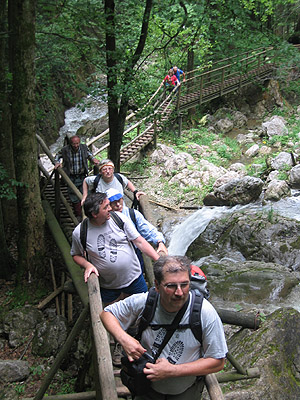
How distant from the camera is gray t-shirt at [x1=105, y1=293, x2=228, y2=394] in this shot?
2107 millimetres

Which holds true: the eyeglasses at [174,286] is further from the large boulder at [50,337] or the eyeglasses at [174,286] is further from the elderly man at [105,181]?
the large boulder at [50,337]

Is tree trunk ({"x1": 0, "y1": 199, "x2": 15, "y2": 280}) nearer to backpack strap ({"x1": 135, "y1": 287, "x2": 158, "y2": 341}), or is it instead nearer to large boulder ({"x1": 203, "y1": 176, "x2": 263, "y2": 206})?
backpack strap ({"x1": 135, "y1": 287, "x2": 158, "y2": 341})

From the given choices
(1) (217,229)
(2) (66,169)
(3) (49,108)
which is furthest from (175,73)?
(2) (66,169)

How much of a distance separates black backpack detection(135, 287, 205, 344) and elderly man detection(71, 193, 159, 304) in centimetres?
109

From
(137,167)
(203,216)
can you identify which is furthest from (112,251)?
(137,167)

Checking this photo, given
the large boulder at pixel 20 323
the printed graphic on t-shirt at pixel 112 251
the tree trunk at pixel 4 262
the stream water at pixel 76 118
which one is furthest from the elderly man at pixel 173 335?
the stream water at pixel 76 118

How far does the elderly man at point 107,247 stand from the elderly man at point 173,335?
1054mm

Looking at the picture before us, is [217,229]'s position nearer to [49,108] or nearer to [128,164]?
[128,164]

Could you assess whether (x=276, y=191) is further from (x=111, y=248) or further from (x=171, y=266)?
(x=171, y=266)

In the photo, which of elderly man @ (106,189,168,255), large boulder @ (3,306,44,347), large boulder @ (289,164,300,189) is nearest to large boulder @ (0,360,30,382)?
large boulder @ (3,306,44,347)

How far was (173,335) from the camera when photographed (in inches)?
85.4

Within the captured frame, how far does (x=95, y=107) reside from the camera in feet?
72.4

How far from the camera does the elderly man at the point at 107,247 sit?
329 centimetres

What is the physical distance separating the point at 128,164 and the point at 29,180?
31.4 feet
